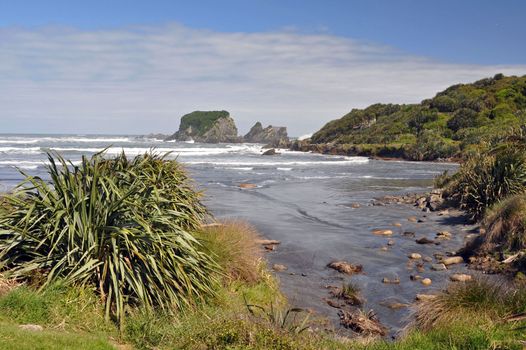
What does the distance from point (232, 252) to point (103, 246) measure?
3.42m

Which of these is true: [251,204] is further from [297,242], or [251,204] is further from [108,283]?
[108,283]

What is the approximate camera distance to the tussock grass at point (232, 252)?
435 inches

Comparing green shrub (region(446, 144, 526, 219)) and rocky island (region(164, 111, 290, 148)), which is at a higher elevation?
rocky island (region(164, 111, 290, 148))

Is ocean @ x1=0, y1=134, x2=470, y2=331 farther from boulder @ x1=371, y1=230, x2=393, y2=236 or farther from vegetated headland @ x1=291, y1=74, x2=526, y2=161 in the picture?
vegetated headland @ x1=291, y1=74, x2=526, y2=161

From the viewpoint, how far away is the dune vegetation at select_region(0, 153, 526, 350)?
712cm

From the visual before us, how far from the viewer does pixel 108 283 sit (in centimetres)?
861

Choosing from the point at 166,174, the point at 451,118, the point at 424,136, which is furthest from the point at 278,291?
the point at 451,118

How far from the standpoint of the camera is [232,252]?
11391 mm

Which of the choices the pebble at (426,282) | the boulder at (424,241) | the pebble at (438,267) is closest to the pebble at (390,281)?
the pebble at (426,282)

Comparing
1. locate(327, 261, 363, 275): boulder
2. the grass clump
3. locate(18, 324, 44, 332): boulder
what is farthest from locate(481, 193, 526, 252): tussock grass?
locate(18, 324, 44, 332): boulder

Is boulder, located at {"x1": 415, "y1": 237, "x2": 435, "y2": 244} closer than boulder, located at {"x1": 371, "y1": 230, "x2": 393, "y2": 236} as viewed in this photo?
Yes

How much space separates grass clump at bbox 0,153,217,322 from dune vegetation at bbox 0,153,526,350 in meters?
0.02

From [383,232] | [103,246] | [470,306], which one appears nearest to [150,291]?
[103,246]

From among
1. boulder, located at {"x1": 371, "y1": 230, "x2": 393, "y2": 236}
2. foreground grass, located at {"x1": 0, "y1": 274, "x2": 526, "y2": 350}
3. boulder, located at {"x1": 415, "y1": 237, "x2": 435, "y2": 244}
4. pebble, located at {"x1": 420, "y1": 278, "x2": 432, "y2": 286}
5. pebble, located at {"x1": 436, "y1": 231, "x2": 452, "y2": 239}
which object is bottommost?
pebble, located at {"x1": 420, "y1": 278, "x2": 432, "y2": 286}
